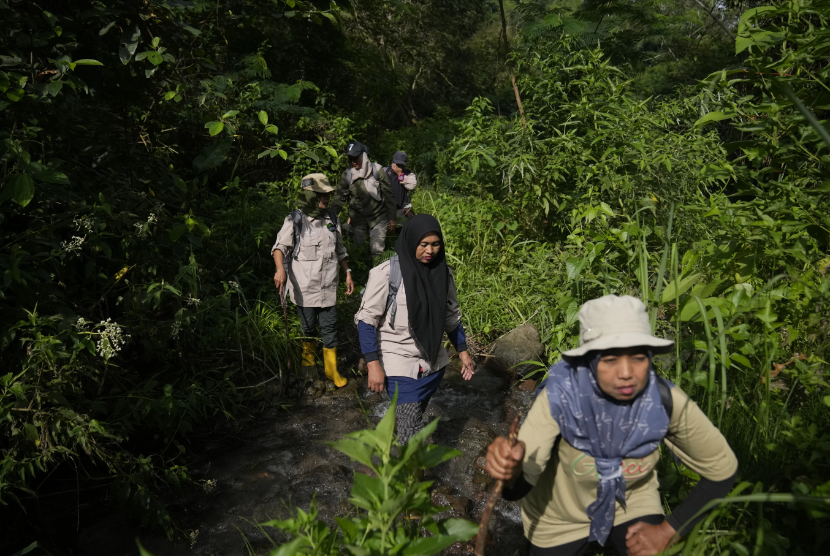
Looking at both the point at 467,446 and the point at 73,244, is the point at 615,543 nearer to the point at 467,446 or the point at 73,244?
the point at 467,446

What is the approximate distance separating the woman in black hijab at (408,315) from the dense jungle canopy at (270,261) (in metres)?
0.84

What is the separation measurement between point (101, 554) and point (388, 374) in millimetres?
2028

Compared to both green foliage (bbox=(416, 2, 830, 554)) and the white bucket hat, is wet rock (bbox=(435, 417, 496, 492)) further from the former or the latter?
the white bucket hat

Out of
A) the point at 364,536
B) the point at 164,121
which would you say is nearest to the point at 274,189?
the point at 164,121

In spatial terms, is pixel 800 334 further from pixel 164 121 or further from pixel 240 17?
pixel 164 121

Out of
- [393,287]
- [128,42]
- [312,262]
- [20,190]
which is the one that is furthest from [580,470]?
[312,262]

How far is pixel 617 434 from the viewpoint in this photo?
197cm

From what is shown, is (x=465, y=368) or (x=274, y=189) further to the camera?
(x=274, y=189)

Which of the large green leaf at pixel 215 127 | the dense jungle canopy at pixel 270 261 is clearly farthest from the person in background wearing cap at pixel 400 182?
the large green leaf at pixel 215 127

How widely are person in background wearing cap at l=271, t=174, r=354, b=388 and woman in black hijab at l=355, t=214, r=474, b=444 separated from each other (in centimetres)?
181

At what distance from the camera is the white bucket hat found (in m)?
1.82

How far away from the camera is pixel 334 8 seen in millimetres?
3588

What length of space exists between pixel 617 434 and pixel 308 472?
305 centimetres

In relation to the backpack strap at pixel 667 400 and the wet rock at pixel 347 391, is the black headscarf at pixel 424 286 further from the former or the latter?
the wet rock at pixel 347 391
